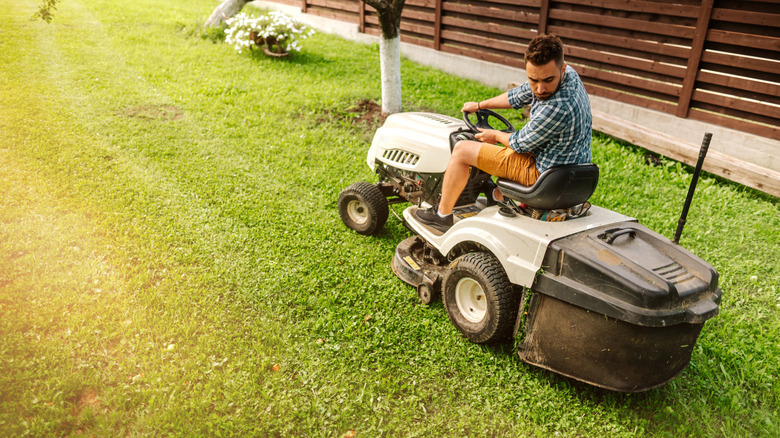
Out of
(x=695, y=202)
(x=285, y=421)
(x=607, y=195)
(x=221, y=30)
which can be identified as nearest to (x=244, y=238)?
(x=285, y=421)

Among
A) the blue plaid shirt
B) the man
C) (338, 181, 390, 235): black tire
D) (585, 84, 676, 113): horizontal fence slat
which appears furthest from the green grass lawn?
the blue plaid shirt

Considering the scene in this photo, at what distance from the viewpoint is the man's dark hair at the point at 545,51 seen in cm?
290

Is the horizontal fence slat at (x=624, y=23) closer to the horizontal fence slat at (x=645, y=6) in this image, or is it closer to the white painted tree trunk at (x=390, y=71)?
Result: the horizontal fence slat at (x=645, y=6)

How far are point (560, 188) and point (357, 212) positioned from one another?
224 centimetres

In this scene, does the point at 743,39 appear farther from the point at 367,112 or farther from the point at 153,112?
the point at 153,112

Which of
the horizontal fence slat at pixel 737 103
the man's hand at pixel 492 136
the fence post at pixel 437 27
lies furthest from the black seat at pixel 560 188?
the fence post at pixel 437 27

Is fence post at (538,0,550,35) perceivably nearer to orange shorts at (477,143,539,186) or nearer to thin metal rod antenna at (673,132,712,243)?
orange shorts at (477,143,539,186)

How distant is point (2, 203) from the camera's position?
481cm

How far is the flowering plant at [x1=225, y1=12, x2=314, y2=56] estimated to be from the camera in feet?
31.1

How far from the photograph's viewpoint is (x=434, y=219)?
3.95 m

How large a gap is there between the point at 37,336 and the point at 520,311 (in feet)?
9.69

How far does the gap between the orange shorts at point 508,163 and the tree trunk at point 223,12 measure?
946 cm

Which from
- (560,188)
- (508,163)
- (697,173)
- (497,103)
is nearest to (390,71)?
(497,103)

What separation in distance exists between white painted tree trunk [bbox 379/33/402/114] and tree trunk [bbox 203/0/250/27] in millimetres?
5603
